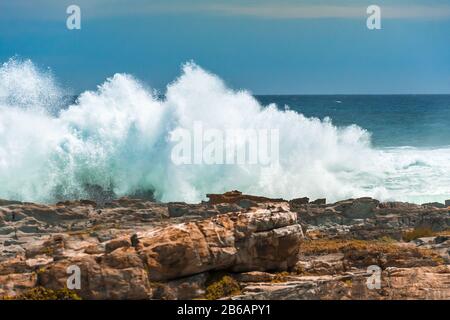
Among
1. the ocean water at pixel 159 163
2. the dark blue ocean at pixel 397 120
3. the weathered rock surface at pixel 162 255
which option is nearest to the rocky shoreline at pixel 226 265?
the weathered rock surface at pixel 162 255

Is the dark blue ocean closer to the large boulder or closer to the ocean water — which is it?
the ocean water

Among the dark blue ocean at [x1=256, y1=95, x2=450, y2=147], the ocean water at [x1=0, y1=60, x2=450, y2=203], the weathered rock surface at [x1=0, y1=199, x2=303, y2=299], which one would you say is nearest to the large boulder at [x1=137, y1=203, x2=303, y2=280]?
the weathered rock surface at [x1=0, y1=199, x2=303, y2=299]

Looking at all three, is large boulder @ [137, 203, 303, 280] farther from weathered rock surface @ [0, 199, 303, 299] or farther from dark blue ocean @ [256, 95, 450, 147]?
dark blue ocean @ [256, 95, 450, 147]

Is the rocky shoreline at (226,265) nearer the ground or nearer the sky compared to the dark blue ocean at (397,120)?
nearer the ground

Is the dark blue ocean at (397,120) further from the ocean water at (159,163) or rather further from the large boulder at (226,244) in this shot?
the large boulder at (226,244)

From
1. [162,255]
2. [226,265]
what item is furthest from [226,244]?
[162,255]

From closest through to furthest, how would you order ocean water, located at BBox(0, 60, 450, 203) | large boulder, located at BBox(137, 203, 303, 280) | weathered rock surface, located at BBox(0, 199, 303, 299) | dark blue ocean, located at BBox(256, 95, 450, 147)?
weathered rock surface, located at BBox(0, 199, 303, 299) → large boulder, located at BBox(137, 203, 303, 280) → ocean water, located at BBox(0, 60, 450, 203) → dark blue ocean, located at BBox(256, 95, 450, 147)

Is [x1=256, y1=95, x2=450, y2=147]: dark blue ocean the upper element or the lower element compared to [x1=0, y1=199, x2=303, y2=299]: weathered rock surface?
upper

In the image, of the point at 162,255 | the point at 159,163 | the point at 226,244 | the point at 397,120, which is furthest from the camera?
the point at 397,120

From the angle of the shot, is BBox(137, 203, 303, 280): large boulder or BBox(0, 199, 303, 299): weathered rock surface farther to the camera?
BBox(137, 203, 303, 280): large boulder

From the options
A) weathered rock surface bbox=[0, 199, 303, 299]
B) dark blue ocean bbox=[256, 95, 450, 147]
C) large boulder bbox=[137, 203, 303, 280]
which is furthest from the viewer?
dark blue ocean bbox=[256, 95, 450, 147]

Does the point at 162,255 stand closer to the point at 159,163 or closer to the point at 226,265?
the point at 226,265

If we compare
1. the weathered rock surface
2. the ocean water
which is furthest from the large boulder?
the ocean water

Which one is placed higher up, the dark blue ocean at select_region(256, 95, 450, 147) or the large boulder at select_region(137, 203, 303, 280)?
the dark blue ocean at select_region(256, 95, 450, 147)
